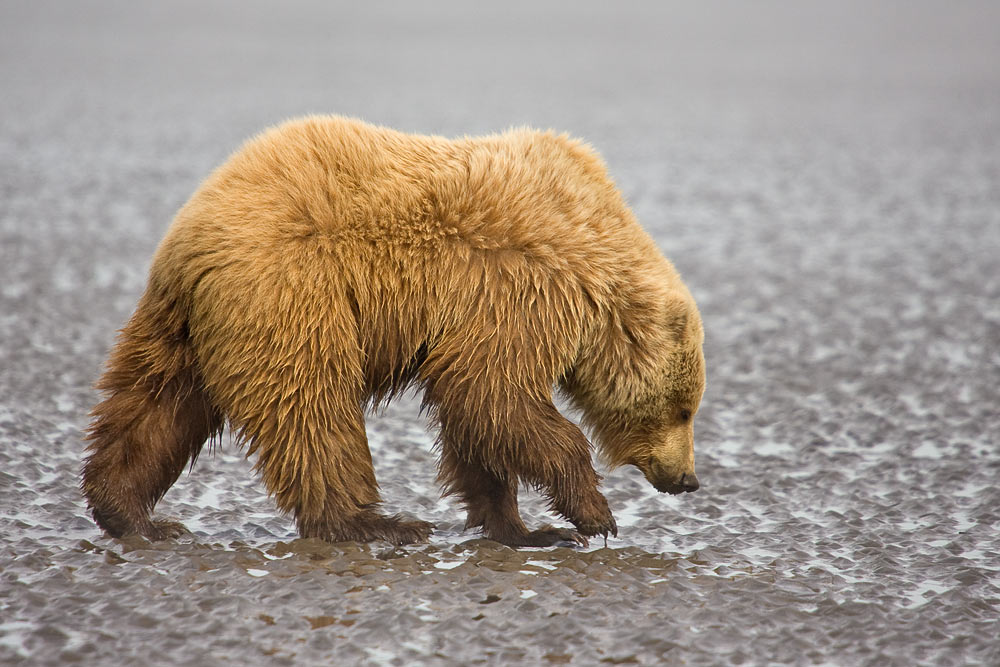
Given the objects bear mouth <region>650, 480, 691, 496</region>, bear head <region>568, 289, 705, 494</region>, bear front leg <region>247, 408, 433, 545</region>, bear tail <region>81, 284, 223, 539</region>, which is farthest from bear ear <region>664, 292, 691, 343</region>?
bear tail <region>81, 284, 223, 539</region>

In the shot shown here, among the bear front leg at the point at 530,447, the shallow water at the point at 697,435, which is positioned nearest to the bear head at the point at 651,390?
the bear front leg at the point at 530,447

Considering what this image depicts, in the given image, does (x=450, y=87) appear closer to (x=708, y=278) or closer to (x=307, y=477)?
→ (x=708, y=278)

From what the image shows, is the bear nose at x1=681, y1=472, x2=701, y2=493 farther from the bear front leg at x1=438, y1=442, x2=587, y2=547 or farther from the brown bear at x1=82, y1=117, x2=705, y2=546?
the bear front leg at x1=438, y1=442, x2=587, y2=547

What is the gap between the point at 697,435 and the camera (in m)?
6.43

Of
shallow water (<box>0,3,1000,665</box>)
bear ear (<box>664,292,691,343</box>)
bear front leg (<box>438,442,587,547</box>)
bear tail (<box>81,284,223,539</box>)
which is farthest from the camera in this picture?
bear front leg (<box>438,442,587,547</box>)

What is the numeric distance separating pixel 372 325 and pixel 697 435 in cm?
259

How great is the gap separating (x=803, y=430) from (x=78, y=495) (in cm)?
370

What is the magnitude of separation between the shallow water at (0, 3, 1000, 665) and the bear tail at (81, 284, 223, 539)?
0.18 meters

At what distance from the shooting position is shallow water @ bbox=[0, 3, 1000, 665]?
3.95 metres

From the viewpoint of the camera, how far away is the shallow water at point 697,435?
13.0ft

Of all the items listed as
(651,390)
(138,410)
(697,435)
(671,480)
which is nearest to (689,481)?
(671,480)

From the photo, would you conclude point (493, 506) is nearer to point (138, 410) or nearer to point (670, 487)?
point (670, 487)

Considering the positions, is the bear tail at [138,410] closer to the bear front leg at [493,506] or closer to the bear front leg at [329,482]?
the bear front leg at [329,482]

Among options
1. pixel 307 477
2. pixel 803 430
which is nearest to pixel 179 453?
pixel 307 477
